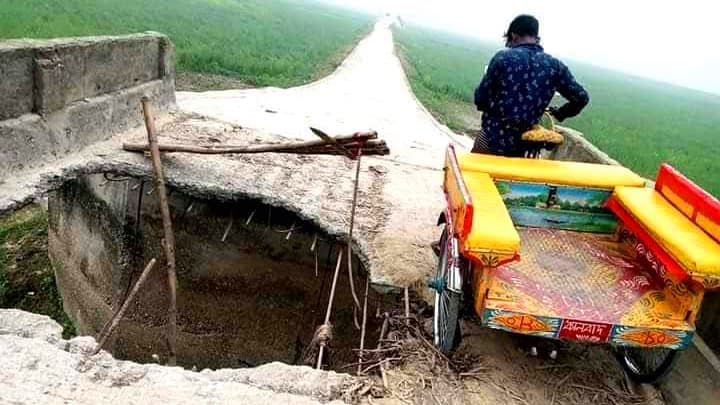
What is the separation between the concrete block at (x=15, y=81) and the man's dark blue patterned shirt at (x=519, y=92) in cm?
348

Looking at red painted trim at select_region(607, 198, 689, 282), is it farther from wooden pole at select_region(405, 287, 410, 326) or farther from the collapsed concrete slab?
the collapsed concrete slab

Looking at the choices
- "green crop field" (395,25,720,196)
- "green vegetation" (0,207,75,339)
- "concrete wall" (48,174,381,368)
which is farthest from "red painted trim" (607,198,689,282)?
"green crop field" (395,25,720,196)

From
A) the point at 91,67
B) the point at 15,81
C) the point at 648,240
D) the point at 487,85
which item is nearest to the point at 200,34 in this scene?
the point at 91,67

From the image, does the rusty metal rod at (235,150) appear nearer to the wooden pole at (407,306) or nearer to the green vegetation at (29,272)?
the wooden pole at (407,306)

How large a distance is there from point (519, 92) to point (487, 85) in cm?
24

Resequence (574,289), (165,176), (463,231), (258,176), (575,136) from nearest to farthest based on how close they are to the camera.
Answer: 1. (463,231)
2. (574,289)
3. (165,176)
4. (258,176)
5. (575,136)

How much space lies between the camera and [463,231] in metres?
3.38

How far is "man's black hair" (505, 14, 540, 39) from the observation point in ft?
15.0

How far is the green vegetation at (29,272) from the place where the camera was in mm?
6918

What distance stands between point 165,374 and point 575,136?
5649 mm

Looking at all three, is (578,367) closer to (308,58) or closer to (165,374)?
(165,374)

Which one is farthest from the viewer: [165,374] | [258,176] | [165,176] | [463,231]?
[258,176]

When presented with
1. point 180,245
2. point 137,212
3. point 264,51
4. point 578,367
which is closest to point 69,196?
point 137,212

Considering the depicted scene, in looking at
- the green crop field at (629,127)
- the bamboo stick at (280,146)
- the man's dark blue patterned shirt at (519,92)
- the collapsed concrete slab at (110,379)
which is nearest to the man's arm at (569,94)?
the man's dark blue patterned shirt at (519,92)
